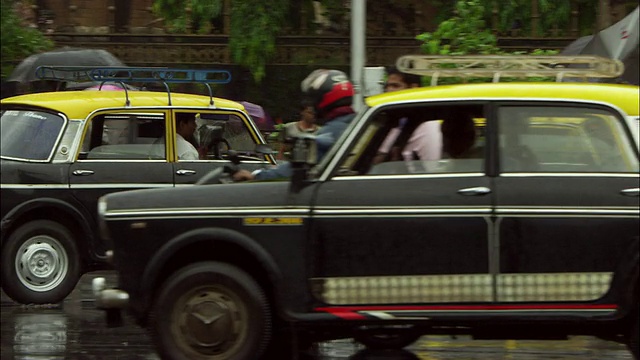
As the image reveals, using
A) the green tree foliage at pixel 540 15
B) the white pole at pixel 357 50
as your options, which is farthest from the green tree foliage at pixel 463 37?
the green tree foliage at pixel 540 15

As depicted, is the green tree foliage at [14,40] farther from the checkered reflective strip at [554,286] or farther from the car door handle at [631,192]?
the car door handle at [631,192]

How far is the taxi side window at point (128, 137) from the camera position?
11.4m

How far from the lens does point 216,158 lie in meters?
12.1

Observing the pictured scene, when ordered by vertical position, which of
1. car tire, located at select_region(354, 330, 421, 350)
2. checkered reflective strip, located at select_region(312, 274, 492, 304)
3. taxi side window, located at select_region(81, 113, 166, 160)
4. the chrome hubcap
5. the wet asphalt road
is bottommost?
the wet asphalt road

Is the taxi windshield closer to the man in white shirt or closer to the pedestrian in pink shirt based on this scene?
the man in white shirt

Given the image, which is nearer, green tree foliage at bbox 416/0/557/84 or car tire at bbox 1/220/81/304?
car tire at bbox 1/220/81/304

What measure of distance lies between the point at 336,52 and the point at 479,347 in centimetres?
1442

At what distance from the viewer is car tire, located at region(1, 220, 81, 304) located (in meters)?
10.9

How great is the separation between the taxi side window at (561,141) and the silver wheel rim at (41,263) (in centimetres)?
500

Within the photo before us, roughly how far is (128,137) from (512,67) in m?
4.53

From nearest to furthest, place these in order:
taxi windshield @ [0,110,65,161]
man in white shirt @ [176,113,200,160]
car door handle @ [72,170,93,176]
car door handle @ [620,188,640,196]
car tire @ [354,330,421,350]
Result: car door handle @ [620,188,640,196] < car tire @ [354,330,421,350] < taxi windshield @ [0,110,65,161] < car door handle @ [72,170,93,176] < man in white shirt @ [176,113,200,160]

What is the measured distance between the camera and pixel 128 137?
11.6 m

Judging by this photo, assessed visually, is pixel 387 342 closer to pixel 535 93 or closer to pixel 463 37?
pixel 535 93

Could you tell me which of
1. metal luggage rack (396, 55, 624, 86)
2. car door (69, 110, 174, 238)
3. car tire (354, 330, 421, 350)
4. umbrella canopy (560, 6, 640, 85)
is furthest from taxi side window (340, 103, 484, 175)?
umbrella canopy (560, 6, 640, 85)
